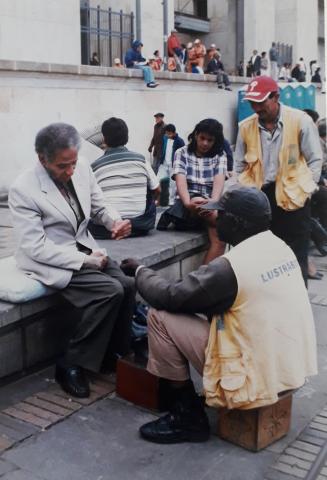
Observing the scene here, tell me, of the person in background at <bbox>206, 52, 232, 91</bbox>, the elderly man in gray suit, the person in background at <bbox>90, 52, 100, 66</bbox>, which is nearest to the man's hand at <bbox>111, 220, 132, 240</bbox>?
the elderly man in gray suit

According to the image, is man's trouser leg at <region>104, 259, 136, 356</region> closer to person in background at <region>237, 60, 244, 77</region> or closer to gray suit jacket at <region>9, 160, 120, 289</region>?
gray suit jacket at <region>9, 160, 120, 289</region>

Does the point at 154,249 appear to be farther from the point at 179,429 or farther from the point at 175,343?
the point at 179,429

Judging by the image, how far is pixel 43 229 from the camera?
3900 mm

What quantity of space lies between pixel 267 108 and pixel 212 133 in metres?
0.64

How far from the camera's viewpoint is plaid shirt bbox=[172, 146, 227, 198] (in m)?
5.70

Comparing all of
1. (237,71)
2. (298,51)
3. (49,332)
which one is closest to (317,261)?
(49,332)

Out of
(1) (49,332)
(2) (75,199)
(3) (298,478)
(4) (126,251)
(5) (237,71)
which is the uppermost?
(5) (237,71)

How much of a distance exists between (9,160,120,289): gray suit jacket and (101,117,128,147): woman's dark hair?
4.71 feet

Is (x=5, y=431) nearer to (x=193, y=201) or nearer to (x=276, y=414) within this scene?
(x=276, y=414)

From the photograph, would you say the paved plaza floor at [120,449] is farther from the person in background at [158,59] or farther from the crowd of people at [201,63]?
the person in background at [158,59]

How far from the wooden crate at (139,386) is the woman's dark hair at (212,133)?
7.92 feet

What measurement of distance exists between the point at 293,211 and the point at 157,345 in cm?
235

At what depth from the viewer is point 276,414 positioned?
10.9 feet

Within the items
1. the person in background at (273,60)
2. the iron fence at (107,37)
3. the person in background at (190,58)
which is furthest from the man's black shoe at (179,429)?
the person in background at (273,60)
